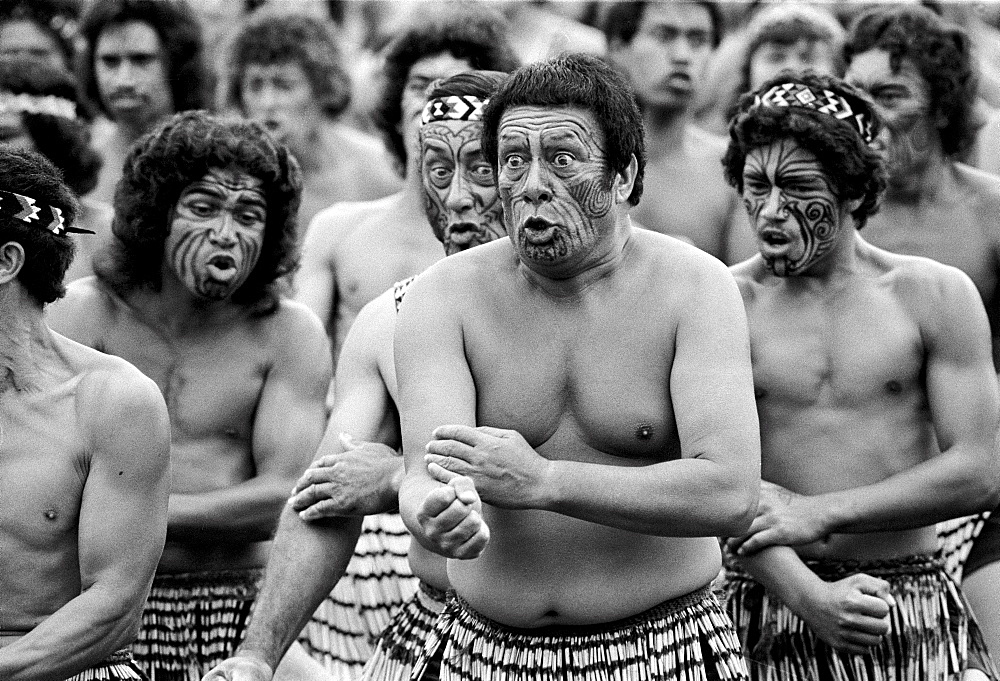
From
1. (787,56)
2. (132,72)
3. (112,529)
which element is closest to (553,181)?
(112,529)

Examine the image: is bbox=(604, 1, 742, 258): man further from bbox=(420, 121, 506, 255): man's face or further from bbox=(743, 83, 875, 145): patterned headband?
bbox=(420, 121, 506, 255): man's face

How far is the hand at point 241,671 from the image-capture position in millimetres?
3574

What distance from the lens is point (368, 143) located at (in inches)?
298

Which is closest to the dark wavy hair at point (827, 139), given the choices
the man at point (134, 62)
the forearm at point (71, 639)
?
the forearm at point (71, 639)

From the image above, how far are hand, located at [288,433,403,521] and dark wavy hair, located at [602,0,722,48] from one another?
11.2ft

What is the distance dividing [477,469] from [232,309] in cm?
184

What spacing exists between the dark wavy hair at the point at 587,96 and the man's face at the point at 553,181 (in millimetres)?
20

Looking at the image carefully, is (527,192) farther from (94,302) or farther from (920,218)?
(920,218)

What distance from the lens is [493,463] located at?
123 inches

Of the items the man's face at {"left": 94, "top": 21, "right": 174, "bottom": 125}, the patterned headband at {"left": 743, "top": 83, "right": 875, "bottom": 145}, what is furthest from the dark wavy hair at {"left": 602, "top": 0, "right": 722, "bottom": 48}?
the patterned headband at {"left": 743, "top": 83, "right": 875, "bottom": 145}

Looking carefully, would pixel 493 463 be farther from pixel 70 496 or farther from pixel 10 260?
pixel 10 260

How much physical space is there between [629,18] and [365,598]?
309 centimetres

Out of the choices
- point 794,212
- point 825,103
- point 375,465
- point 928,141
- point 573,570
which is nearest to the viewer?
point 573,570

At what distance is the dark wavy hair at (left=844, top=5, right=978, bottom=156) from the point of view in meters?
5.75
